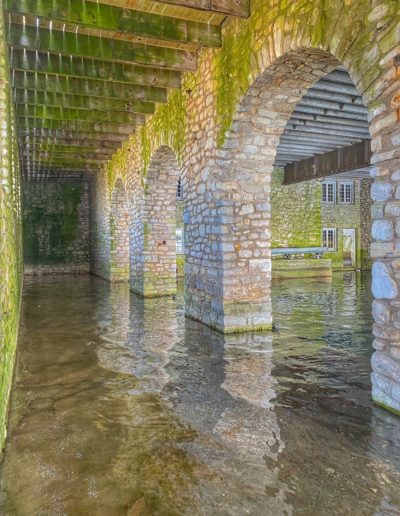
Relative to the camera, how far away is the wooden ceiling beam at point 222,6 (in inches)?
169

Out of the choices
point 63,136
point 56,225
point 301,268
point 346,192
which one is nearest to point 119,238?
point 63,136

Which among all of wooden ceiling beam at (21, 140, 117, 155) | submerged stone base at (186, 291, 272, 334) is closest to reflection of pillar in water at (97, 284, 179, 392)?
submerged stone base at (186, 291, 272, 334)

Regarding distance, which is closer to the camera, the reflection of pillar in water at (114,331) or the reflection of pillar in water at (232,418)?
the reflection of pillar in water at (232,418)

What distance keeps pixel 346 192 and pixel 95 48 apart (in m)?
14.6

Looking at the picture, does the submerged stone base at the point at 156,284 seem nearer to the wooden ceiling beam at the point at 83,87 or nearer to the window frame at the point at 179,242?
the wooden ceiling beam at the point at 83,87

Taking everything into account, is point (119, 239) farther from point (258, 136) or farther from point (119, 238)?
point (258, 136)

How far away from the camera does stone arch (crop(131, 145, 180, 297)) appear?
27.9 ft

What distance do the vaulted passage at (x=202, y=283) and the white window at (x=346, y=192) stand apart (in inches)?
291

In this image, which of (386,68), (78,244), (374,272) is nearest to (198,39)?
(386,68)

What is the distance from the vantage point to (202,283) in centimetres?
586

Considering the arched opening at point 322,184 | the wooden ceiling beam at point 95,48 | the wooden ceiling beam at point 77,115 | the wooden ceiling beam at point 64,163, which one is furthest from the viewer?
the wooden ceiling beam at point 64,163

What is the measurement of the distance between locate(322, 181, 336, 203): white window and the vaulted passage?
6915mm

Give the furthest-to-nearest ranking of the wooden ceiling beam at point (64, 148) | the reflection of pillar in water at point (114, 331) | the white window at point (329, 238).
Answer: the white window at point (329, 238), the wooden ceiling beam at point (64, 148), the reflection of pillar in water at point (114, 331)

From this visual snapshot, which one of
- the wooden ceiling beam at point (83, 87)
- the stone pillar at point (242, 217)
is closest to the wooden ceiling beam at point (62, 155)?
the wooden ceiling beam at point (83, 87)
